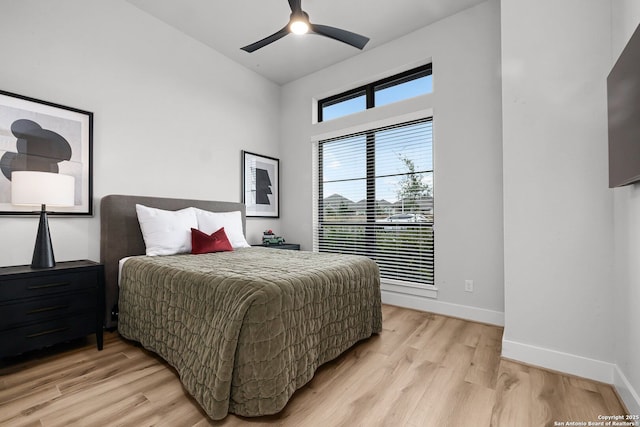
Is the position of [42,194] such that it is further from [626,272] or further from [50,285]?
[626,272]

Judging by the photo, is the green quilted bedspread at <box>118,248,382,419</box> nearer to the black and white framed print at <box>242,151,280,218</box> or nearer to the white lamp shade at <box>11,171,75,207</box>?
the white lamp shade at <box>11,171,75,207</box>

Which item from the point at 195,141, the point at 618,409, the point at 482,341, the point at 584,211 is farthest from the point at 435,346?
the point at 195,141

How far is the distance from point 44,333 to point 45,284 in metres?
0.33

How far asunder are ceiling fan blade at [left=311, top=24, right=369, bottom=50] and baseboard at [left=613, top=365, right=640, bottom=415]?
2744mm

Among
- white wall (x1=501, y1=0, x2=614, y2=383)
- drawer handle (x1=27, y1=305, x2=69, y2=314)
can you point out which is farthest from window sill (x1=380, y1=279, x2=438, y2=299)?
drawer handle (x1=27, y1=305, x2=69, y2=314)

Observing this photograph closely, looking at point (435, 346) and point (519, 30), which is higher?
point (519, 30)

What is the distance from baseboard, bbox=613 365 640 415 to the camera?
1459 mm

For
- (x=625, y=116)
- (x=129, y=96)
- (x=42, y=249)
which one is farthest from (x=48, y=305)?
→ (x=625, y=116)

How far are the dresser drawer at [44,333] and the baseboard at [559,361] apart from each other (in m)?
3.08

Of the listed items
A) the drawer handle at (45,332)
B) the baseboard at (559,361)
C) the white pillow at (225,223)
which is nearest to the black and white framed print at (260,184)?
the white pillow at (225,223)

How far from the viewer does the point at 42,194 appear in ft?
6.64

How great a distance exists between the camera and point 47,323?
2.03m

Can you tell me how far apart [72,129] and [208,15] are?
69.3 inches

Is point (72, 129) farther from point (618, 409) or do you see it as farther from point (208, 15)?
point (618, 409)
